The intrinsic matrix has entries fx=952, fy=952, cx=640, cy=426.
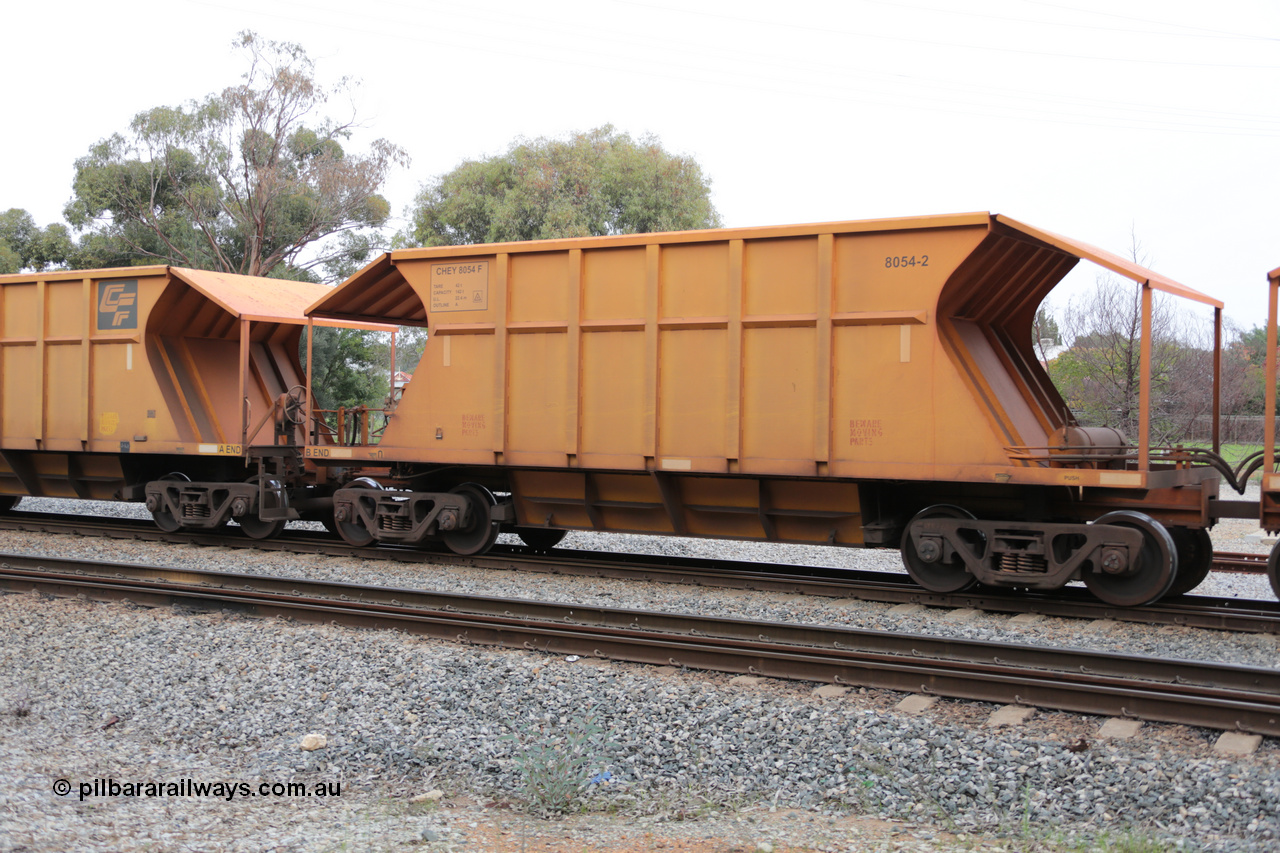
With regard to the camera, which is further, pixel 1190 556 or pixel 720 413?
pixel 720 413

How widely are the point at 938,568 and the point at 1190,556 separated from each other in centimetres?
220

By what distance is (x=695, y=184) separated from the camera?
38.4 m

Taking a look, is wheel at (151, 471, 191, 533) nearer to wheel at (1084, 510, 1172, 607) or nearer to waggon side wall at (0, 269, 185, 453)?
waggon side wall at (0, 269, 185, 453)

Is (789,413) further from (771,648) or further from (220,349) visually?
(220,349)

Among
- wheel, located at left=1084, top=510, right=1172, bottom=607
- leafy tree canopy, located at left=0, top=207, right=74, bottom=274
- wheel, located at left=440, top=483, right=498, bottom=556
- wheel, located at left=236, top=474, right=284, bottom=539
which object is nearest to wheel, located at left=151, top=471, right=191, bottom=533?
wheel, located at left=236, top=474, right=284, bottom=539

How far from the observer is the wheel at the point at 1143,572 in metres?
7.69

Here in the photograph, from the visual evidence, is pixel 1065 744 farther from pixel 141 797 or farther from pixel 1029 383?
pixel 1029 383

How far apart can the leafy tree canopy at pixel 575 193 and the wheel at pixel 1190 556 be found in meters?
28.8

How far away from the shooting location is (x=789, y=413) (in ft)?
29.4

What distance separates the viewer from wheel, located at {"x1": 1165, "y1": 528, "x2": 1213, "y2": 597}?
842cm

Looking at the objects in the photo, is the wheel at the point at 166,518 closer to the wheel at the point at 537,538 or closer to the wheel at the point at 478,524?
the wheel at the point at 478,524

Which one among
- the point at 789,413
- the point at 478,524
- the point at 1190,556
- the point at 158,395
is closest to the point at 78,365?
the point at 158,395

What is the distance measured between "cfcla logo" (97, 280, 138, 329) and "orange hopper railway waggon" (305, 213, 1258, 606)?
359 centimetres

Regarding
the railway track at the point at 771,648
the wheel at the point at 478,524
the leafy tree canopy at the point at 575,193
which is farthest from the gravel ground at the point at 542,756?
the leafy tree canopy at the point at 575,193
